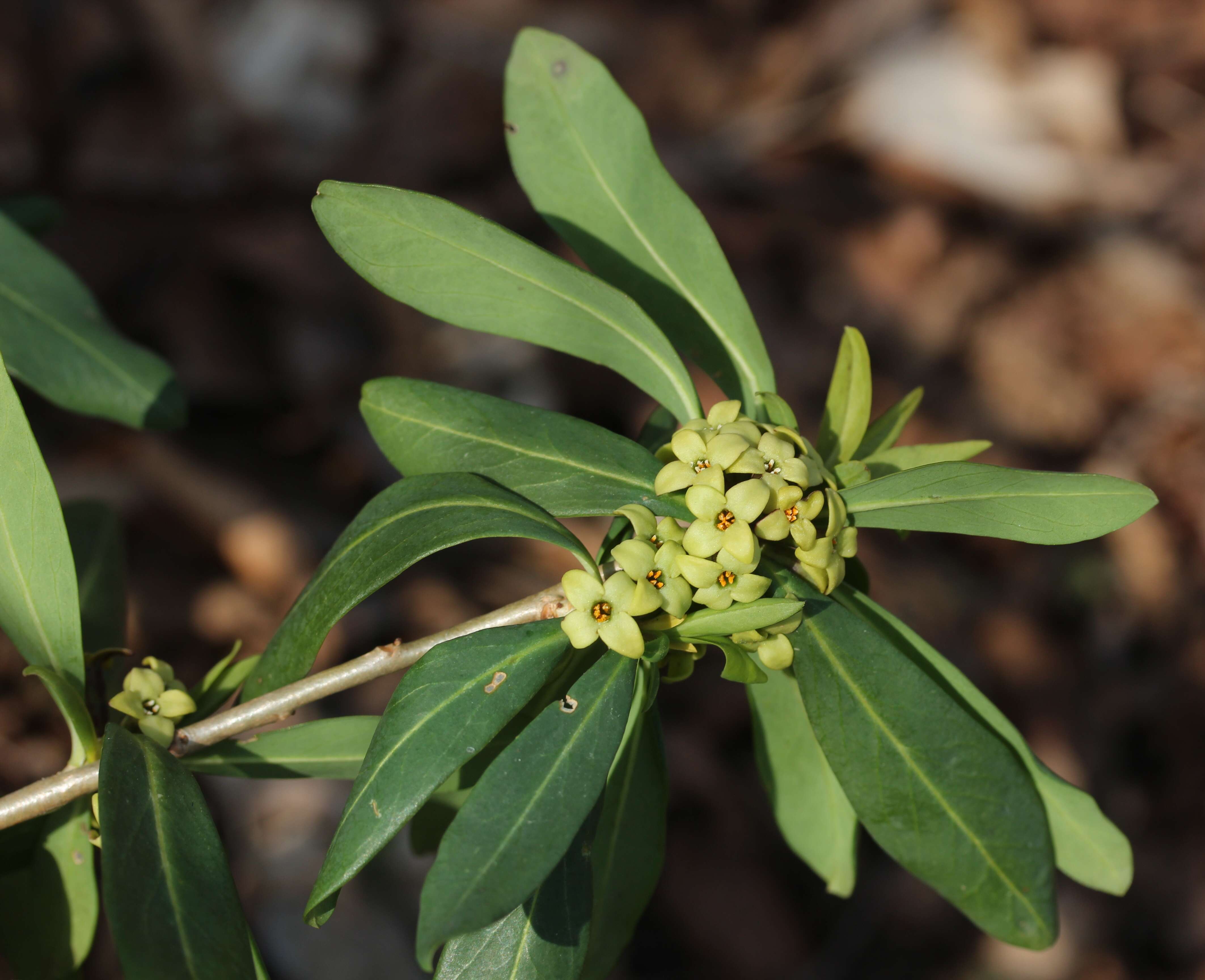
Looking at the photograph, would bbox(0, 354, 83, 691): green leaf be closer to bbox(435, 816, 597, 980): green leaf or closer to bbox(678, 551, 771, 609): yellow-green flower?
bbox(435, 816, 597, 980): green leaf

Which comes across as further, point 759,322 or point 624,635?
point 759,322

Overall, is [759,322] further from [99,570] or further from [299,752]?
[299,752]

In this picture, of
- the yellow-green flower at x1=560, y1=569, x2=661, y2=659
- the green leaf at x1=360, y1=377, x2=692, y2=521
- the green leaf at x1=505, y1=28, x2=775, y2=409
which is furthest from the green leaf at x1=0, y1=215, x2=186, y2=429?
the yellow-green flower at x1=560, y1=569, x2=661, y2=659

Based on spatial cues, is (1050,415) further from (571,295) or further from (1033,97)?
(571,295)

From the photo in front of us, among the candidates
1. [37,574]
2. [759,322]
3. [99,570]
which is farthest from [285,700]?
[759,322]

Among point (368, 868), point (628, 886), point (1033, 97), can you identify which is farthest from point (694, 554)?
point (1033, 97)

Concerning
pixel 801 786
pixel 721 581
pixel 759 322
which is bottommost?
pixel 759 322

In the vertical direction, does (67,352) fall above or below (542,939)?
above
